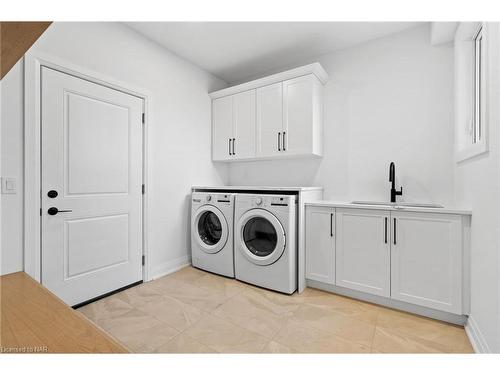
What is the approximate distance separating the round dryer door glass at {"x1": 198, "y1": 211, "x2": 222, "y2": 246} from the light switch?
1.66 metres

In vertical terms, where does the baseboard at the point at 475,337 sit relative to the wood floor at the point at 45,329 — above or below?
below

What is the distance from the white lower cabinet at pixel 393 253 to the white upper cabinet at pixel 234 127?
1215mm

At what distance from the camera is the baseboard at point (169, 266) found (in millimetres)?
2680

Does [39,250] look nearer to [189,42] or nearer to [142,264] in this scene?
[142,264]

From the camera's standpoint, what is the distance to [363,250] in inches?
85.4

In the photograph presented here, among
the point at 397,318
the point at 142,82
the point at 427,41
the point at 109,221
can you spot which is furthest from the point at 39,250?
the point at 427,41

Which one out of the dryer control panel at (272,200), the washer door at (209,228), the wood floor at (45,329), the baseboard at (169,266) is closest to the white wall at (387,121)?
the dryer control panel at (272,200)

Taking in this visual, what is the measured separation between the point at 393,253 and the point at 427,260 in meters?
0.23

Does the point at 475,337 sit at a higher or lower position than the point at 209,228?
lower

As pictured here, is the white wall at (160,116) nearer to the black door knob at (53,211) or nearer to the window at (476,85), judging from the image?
the black door knob at (53,211)

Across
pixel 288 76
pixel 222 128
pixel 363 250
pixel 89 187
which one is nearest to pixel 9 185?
pixel 89 187

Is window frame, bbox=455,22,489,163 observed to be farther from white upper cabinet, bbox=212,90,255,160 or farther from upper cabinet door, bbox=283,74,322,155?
white upper cabinet, bbox=212,90,255,160

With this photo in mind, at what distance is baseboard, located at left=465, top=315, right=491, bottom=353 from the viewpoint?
4.70ft

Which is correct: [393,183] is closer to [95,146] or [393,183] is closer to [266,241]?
[266,241]
